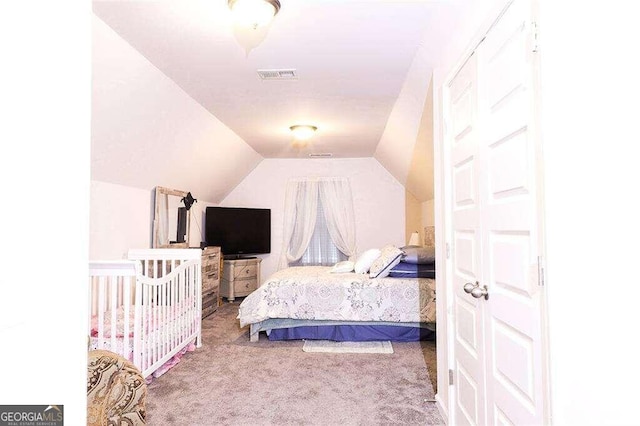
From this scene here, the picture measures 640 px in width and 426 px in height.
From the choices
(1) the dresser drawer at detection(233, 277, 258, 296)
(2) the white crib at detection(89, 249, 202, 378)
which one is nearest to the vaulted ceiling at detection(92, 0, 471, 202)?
(2) the white crib at detection(89, 249, 202, 378)

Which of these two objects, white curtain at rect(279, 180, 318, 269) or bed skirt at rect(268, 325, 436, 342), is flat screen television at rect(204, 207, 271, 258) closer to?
white curtain at rect(279, 180, 318, 269)

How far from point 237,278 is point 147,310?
302 cm

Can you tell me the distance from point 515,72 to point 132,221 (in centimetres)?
375

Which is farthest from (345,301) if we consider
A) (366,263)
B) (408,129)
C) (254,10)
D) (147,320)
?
(254,10)

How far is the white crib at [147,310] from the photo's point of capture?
2559 millimetres

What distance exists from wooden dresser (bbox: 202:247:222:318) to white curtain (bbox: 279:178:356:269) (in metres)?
1.46

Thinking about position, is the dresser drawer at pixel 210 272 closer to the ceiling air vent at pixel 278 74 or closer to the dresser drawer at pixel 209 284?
the dresser drawer at pixel 209 284

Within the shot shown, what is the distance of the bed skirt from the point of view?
3.80 meters

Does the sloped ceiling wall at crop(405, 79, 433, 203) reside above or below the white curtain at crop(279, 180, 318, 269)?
above

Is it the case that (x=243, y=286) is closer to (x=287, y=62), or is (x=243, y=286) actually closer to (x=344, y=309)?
(x=344, y=309)

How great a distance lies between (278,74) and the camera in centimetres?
297

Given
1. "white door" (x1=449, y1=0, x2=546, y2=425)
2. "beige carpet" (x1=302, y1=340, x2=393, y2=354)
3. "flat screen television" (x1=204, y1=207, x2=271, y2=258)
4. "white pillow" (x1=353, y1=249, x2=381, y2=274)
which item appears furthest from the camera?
"flat screen television" (x1=204, y1=207, x2=271, y2=258)

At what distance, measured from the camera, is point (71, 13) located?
82 centimetres

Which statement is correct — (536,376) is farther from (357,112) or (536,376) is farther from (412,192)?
(412,192)
